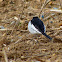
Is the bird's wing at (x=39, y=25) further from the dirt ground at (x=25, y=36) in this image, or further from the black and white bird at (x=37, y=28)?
the dirt ground at (x=25, y=36)

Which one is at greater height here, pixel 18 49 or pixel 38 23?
pixel 38 23

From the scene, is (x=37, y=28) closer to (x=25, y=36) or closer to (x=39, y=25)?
(x=39, y=25)

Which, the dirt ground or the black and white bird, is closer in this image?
the dirt ground

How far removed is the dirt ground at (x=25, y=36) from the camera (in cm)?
359

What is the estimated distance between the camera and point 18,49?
3.89 meters

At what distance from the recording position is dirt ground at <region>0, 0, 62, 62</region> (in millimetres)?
3592

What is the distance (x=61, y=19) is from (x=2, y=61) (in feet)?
8.69

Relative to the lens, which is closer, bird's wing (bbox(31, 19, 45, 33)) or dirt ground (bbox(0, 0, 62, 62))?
dirt ground (bbox(0, 0, 62, 62))

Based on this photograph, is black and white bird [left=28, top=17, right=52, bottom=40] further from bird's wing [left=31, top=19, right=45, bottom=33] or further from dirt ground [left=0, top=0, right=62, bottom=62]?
dirt ground [left=0, top=0, right=62, bottom=62]

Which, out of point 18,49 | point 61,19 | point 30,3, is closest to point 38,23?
point 18,49

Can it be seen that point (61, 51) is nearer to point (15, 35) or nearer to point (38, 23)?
point (38, 23)

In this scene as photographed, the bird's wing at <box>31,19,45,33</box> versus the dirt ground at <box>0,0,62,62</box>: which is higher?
the bird's wing at <box>31,19,45,33</box>

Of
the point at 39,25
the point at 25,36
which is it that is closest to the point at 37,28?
the point at 39,25

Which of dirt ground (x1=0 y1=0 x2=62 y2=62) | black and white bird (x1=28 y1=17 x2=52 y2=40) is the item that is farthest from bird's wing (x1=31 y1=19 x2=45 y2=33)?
dirt ground (x1=0 y1=0 x2=62 y2=62)
